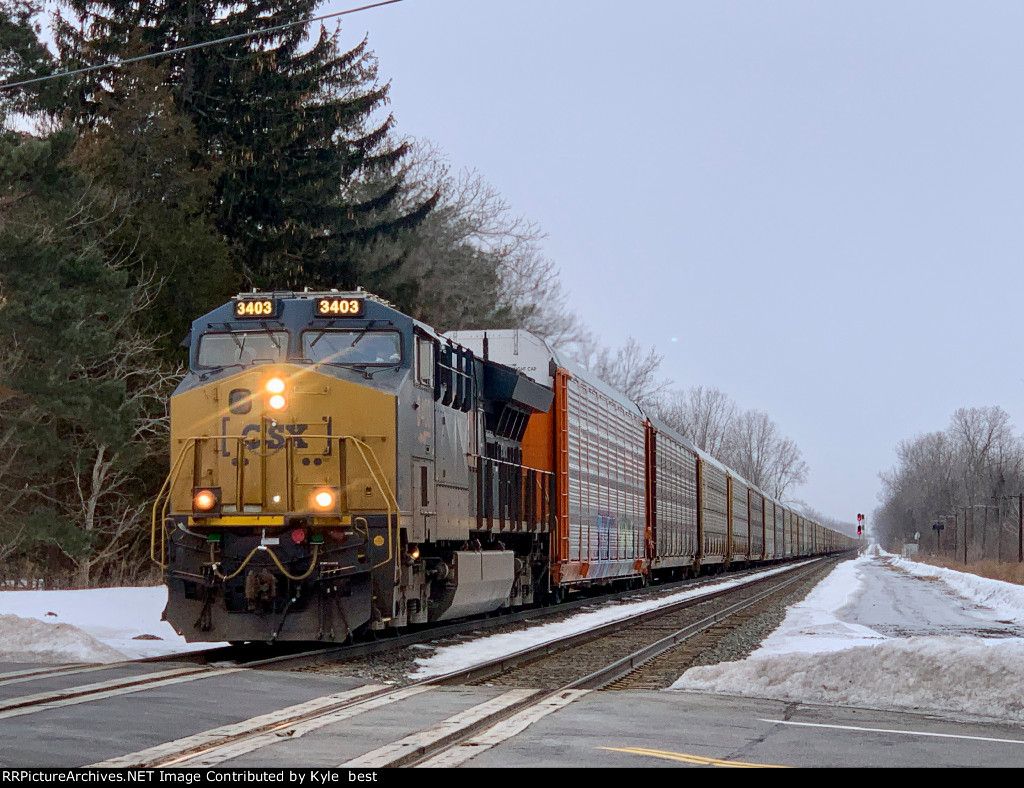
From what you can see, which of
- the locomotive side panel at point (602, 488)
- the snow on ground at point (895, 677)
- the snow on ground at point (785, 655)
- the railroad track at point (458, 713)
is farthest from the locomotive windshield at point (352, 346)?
the locomotive side panel at point (602, 488)

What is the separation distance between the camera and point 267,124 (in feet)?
116

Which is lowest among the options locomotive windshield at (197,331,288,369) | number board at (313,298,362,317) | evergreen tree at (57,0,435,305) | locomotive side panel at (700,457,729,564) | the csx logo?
locomotive side panel at (700,457,729,564)

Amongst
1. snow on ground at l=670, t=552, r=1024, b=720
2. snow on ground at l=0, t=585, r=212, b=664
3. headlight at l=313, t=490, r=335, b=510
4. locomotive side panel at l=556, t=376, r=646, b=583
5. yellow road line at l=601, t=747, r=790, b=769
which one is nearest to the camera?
yellow road line at l=601, t=747, r=790, b=769

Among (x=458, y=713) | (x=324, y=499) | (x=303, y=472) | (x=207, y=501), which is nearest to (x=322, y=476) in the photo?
(x=303, y=472)

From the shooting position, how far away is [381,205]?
1430 inches

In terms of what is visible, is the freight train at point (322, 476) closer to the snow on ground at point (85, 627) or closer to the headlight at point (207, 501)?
the headlight at point (207, 501)

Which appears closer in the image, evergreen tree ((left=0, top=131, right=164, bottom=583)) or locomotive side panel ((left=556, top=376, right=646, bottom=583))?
locomotive side panel ((left=556, top=376, right=646, bottom=583))

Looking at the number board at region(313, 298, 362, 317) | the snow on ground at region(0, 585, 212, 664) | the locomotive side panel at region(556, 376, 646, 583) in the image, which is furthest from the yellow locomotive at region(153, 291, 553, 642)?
the locomotive side panel at region(556, 376, 646, 583)

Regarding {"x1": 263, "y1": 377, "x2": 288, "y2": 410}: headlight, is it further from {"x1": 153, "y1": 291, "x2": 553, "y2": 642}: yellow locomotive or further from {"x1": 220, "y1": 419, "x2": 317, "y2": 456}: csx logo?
{"x1": 220, "y1": 419, "x2": 317, "y2": 456}: csx logo

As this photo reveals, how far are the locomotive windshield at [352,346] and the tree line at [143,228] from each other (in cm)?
1240

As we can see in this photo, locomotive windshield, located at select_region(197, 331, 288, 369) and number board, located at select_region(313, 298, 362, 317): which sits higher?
number board, located at select_region(313, 298, 362, 317)

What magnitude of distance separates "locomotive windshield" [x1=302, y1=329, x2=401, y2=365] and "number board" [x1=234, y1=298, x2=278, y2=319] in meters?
0.45

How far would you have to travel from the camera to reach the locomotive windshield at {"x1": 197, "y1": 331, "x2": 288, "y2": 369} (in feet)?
42.2

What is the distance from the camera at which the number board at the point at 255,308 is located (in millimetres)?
12938
